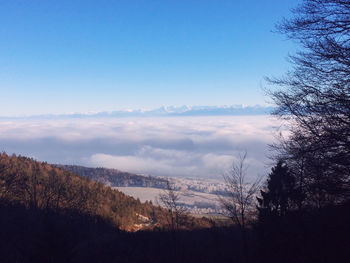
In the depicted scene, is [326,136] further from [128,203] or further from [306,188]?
[128,203]

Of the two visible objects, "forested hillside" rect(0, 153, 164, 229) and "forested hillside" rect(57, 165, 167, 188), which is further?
"forested hillside" rect(57, 165, 167, 188)

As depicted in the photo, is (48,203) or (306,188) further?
(48,203)

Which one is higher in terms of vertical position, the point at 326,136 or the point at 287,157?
the point at 326,136

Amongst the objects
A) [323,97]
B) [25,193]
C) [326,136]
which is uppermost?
[323,97]

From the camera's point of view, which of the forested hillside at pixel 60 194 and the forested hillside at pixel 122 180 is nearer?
the forested hillside at pixel 60 194

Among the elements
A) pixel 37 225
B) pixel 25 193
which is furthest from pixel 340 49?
pixel 25 193

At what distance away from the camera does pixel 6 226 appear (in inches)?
1785

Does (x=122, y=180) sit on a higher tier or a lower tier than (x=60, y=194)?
lower

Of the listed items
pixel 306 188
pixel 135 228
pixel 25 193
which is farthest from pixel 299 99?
pixel 25 193

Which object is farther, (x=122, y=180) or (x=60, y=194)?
(x=122, y=180)

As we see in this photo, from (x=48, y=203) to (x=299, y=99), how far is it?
68.9m

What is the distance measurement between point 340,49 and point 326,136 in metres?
2.24

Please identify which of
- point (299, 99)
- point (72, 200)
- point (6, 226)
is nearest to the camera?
point (299, 99)

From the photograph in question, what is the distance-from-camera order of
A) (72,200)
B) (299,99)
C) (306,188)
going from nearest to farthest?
(299,99) → (306,188) → (72,200)
